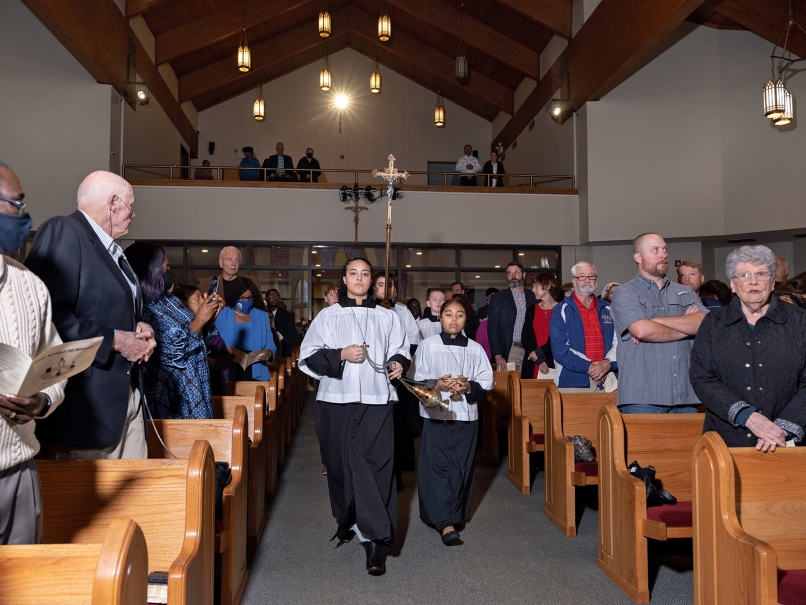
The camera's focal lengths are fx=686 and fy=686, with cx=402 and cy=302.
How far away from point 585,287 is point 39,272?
139 inches

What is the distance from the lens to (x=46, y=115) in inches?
417

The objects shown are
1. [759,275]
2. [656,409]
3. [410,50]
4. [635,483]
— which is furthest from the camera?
[410,50]

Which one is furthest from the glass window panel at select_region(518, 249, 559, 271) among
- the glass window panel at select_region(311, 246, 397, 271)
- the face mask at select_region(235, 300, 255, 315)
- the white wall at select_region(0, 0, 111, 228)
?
the face mask at select_region(235, 300, 255, 315)

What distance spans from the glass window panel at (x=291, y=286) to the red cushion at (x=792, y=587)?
1128cm

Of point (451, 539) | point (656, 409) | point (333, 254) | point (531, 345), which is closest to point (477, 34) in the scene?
point (333, 254)

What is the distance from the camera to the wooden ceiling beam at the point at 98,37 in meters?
8.84

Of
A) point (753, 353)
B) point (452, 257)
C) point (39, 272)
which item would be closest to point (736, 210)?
point (452, 257)

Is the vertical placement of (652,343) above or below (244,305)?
below

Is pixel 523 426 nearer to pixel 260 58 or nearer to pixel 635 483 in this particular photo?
pixel 635 483

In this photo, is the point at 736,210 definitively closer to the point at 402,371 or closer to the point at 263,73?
the point at 402,371

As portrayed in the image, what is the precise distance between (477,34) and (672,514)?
39.9 feet

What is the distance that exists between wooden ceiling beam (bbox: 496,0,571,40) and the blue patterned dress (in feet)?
33.6

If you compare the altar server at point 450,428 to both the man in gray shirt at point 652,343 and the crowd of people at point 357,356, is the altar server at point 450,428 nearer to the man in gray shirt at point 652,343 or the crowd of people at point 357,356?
the crowd of people at point 357,356

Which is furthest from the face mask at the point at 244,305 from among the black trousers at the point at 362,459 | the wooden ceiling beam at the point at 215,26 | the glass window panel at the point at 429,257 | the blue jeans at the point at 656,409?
the wooden ceiling beam at the point at 215,26
